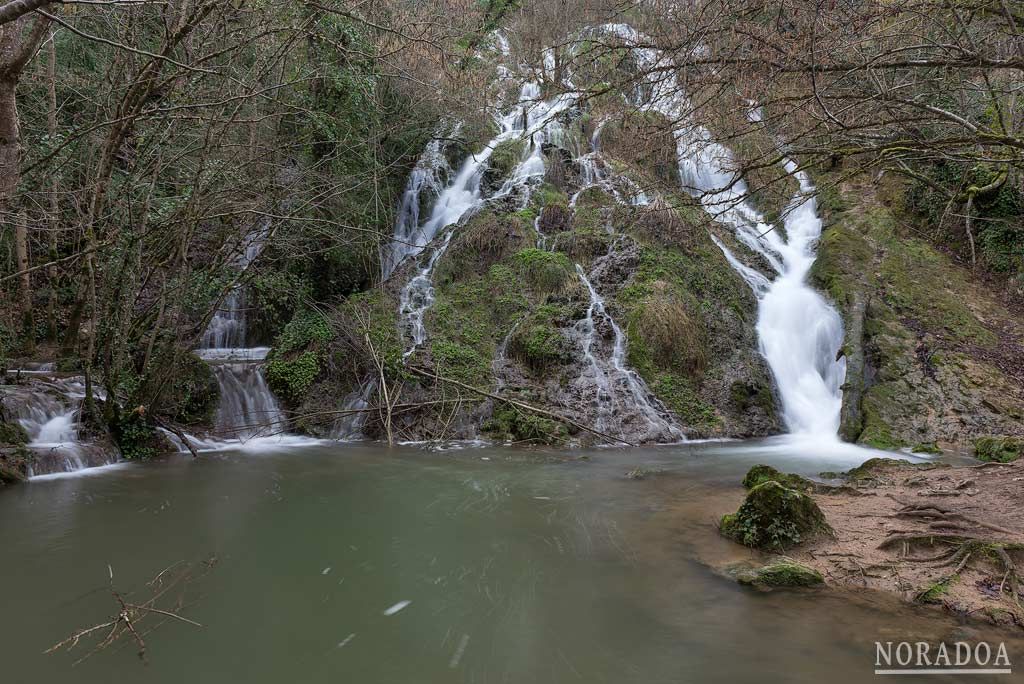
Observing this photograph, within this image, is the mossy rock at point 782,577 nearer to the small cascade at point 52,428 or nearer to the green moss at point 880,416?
the green moss at point 880,416

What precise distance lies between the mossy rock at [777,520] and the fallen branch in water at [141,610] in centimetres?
392

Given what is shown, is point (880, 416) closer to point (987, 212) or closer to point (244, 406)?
point (987, 212)

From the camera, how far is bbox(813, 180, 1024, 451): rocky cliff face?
855cm

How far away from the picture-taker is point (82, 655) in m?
2.94

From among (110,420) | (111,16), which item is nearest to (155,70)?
(111,16)

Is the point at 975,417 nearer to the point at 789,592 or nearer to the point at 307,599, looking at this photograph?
the point at 789,592

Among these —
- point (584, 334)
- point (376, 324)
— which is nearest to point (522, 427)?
point (584, 334)

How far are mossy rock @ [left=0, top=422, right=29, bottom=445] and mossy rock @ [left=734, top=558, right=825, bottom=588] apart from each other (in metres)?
8.18

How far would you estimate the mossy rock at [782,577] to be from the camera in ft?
12.4

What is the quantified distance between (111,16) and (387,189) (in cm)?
748

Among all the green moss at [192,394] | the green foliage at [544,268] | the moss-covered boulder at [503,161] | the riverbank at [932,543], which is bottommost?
the riverbank at [932,543]

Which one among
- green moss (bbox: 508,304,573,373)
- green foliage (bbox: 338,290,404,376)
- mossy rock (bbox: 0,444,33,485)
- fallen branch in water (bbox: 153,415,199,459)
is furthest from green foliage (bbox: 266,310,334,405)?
mossy rock (bbox: 0,444,33,485)

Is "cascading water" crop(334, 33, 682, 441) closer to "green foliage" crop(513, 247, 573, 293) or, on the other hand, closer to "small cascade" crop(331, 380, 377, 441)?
"small cascade" crop(331, 380, 377, 441)

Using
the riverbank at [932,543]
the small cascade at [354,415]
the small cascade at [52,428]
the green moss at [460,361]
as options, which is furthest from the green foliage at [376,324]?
the riverbank at [932,543]
